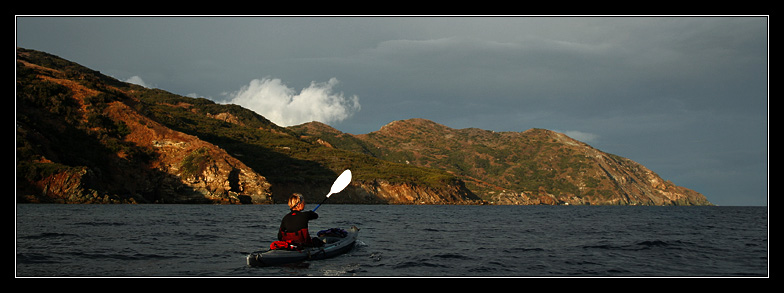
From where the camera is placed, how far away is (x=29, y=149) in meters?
68.2

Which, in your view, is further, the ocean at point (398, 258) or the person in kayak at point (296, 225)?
the person in kayak at point (296, 225)

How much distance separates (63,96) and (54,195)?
3665cm

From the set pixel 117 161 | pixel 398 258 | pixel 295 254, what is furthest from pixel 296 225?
pixel 117 161

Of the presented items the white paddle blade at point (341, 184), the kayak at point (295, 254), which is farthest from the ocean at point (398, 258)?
the white paddle blade at point (341, 184)

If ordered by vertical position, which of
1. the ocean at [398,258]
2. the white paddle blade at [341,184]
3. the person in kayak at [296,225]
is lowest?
the ocean at [398,258]

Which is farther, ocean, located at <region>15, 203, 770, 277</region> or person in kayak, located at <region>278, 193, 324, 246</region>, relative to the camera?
person in kayak, located at <region>278, 193, 324, 246</region>

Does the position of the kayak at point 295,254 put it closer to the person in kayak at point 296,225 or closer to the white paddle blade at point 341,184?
the person in kayak at point 296,225

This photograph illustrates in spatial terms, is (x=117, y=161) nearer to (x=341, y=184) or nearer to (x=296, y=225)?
(x=341, y=184)

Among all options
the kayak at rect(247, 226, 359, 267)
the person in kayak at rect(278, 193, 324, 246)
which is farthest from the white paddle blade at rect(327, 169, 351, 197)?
the person in kayak at rect(278, 193, 324, 246)

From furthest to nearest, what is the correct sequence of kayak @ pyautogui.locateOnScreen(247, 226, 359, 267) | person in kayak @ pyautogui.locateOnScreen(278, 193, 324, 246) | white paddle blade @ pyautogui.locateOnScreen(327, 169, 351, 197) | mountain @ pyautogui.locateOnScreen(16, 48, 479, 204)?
mountain @ pyautogui.locateOnScreen(16, 48, 479, 204), white paddle blade @ pyautogui.locateOnScreen(327, 169, 351, 197), person in kayak @ pyautogui.locateOnScreen(278, 193, 324, 246), kayak @ pyautogui.locateOnScreen(247, 226, 359, 267)

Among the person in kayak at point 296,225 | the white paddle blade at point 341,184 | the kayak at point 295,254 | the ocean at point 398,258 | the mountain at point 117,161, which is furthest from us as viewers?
the mountain at point 117,161

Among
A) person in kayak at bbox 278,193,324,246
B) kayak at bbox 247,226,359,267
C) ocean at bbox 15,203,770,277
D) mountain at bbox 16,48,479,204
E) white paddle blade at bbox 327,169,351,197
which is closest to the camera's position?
ocean at bbox 15,203,770,277

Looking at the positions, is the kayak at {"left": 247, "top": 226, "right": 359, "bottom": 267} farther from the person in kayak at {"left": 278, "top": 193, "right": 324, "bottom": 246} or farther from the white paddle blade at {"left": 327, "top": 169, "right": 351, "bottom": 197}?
the white paddle blade at {"left": 327, "top": 169, "right": 351, "bottom": 197}

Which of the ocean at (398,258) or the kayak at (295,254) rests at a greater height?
the kayak at (295,254)
